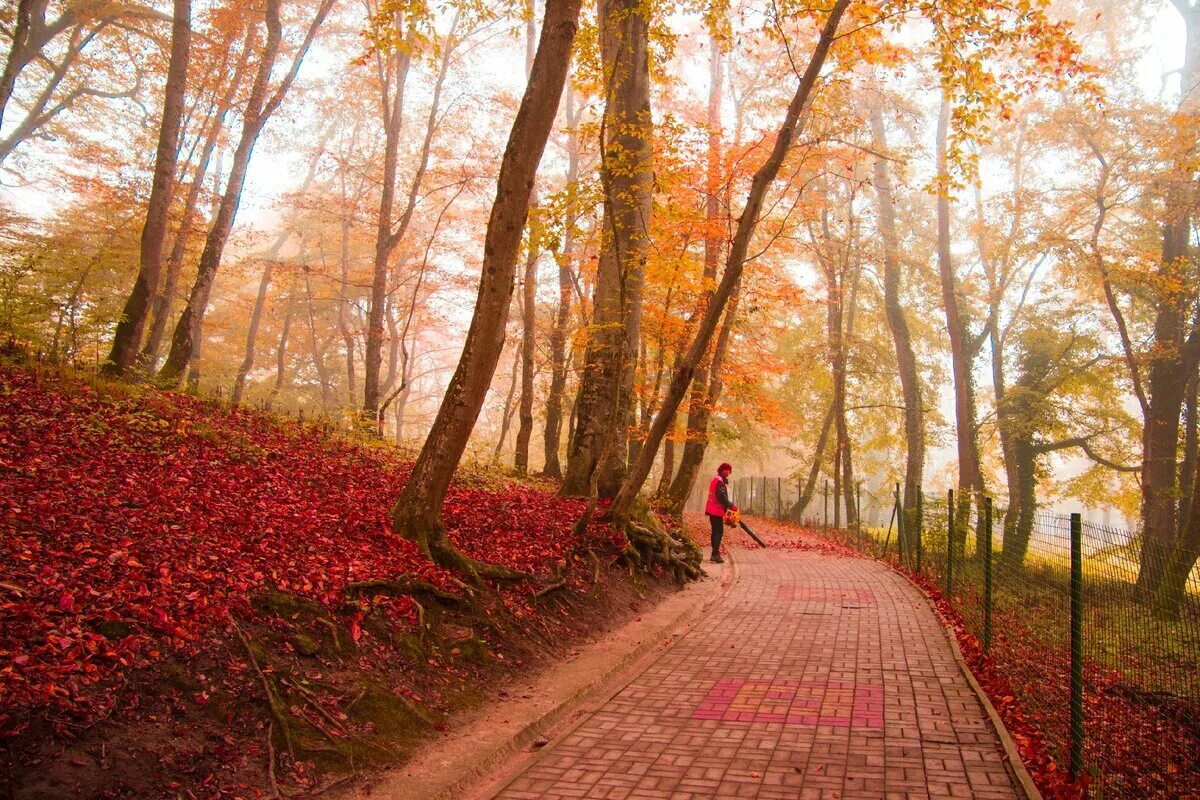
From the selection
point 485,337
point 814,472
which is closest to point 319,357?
point 814,472

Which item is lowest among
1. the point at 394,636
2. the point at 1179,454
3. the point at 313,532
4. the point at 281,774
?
the point at 281,774

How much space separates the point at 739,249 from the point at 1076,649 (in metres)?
6.44

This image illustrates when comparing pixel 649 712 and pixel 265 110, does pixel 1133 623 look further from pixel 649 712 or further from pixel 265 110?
pixel 265 110

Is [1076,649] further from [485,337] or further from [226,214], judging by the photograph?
[226,214]

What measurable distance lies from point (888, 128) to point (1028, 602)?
22974 mm

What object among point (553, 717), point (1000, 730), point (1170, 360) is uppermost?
point (1170, 360)

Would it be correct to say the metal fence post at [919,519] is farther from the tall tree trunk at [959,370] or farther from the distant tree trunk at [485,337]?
the tall tree trunk at [959,370]

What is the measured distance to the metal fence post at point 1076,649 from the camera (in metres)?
4.56

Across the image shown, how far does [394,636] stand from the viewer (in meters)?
5.49

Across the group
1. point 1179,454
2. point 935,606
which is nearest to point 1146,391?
point 1179,454

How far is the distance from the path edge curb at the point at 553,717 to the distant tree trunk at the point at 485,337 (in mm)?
1568

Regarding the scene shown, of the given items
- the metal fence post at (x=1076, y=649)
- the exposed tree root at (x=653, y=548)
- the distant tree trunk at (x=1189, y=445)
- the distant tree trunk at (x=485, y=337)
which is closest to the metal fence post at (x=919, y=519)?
the exposed tree root at (x=653, y=548)

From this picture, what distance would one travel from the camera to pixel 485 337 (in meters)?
6.95

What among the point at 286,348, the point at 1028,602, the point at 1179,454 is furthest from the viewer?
the point at 286,348
